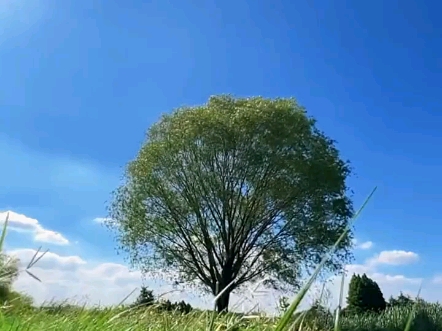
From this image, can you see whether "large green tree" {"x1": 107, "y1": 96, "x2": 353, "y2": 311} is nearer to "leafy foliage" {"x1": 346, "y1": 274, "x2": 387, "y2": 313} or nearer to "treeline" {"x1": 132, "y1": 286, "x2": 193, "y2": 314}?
"leafy foliage" {"x1": 346, "y1": 274, "x2": 387, "y2": 313}

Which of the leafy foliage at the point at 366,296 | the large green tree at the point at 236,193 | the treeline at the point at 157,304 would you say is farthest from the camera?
the large green tree at the point at 236,193

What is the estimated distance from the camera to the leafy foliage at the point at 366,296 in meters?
15.9

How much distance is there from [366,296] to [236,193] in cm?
758

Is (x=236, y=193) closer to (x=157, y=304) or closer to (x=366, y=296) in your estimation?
(x=366, y=296)

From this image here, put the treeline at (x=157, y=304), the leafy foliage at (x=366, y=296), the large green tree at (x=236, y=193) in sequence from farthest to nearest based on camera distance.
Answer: the large green tree at (x=236, y=193), the leafy foliage at (x=366, y=296), the treeline at (x=157, y=304)

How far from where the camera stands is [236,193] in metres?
22.2

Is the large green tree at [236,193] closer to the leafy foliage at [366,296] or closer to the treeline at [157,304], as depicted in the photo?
the leafy foliage at [366,296]

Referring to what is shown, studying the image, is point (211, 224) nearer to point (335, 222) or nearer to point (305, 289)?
point (335, 222)

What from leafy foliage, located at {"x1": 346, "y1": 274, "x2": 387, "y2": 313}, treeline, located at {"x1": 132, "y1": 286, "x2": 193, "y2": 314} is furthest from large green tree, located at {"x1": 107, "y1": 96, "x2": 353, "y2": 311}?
treeline, located at {"x1": 132, "y1": 286, "x2": 193, "y2": 314}

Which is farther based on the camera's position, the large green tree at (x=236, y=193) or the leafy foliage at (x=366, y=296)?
the large green tree at (x=236, y=193)

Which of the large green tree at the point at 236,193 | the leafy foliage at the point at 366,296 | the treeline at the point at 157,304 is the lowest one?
the treeline at the point at 157,304

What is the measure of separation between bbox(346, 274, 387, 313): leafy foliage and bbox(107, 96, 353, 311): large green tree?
5018mm

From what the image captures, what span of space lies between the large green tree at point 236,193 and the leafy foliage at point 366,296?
5018 mm

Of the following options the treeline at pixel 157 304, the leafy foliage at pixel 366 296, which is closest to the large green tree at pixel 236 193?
the leafy foliage at pixel 366 296
